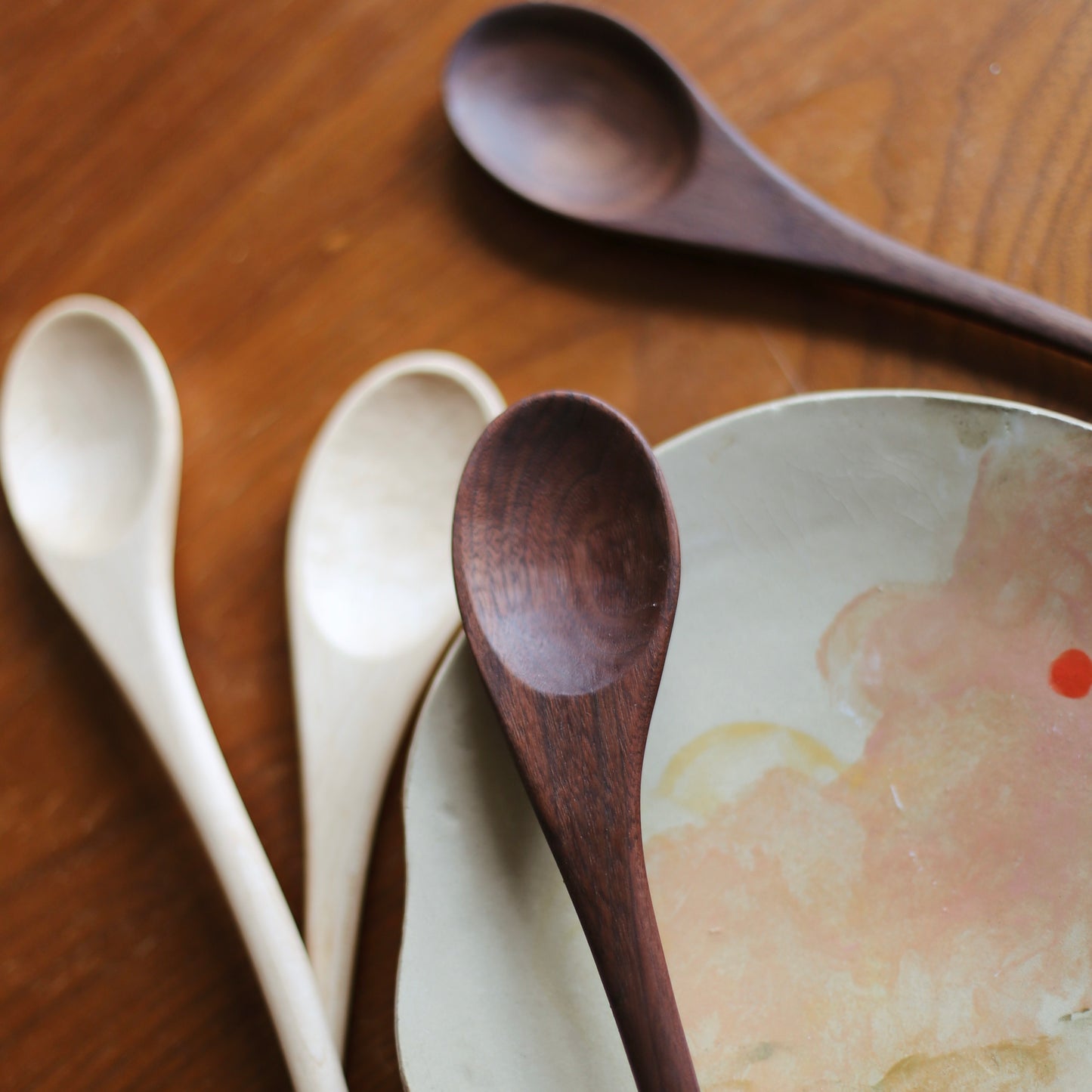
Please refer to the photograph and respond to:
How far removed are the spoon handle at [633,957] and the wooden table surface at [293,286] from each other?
0.37 feet

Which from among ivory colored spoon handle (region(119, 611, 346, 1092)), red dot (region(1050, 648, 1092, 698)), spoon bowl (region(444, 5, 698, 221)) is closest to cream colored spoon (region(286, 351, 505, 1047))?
ivory colored spoon handle (region(119, 611, 346, 1092))

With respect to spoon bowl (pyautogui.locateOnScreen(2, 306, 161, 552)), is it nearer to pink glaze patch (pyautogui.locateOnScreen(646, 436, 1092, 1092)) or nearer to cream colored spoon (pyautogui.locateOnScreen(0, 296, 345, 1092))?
cream colored spoon (pyautogui.locateOnScreen(0, 296, 345, 1092))

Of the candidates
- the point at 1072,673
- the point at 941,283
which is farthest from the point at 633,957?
the point at 941,283

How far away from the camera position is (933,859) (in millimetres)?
353

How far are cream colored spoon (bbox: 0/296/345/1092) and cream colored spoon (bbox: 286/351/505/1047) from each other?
0.02 meters

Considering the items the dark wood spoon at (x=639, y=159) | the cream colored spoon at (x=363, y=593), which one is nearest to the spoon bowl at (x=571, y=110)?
the dark wood spoon at (x=639, y=159)

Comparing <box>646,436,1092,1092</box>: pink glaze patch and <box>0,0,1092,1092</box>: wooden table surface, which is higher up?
<box>0,0,1092,1092</box>: wooden table surface

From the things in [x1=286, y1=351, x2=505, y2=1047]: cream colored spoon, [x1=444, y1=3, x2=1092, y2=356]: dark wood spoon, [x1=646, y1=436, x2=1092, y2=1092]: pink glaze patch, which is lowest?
[x1=646, y1=436, x2=1092, y2=1092]: pink glaze patch

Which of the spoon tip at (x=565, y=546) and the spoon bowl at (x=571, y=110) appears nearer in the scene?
the spoon tip at (x=565, y=546)

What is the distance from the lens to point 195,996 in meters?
0.40

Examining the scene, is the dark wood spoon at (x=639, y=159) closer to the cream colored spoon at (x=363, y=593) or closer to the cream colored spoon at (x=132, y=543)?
the cream colored spoon at (x=363, y=593)

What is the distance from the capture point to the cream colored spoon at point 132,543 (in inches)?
14.4

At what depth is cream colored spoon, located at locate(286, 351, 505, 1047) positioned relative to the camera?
1.25 ft

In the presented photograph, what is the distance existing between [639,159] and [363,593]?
0.27 metres
